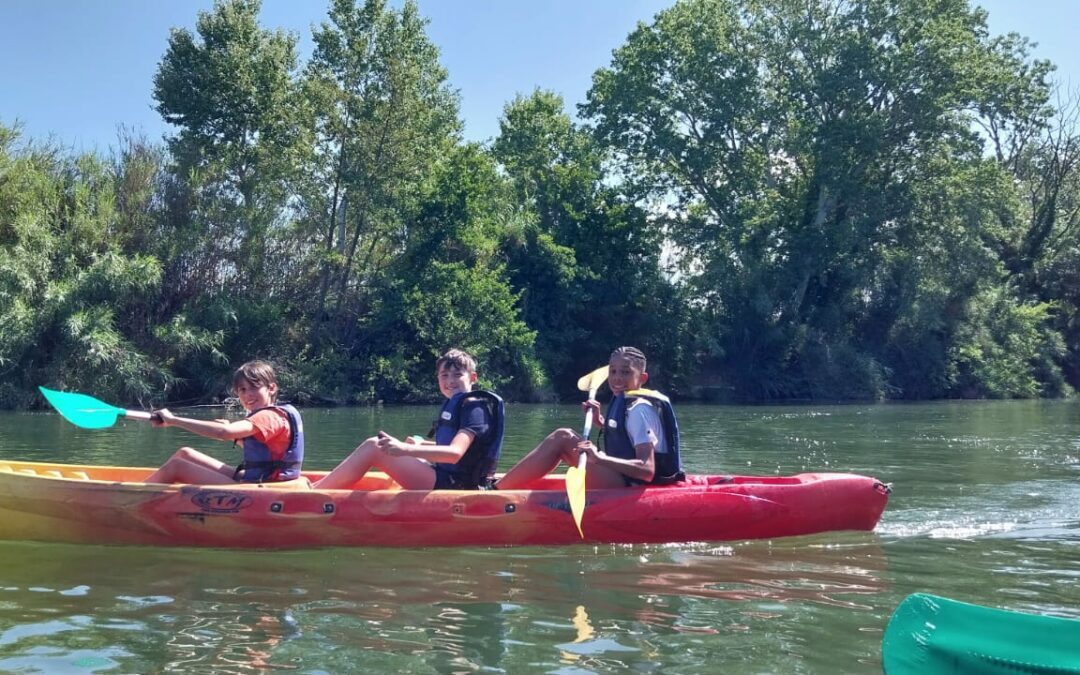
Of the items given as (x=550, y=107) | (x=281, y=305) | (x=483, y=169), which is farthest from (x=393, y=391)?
(x=550, y=107)

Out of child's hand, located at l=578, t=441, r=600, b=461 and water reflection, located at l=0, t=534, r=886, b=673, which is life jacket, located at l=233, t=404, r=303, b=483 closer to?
water reflection, located at l=0, t=534, r=886, b=673

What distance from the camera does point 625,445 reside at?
21.4 ft

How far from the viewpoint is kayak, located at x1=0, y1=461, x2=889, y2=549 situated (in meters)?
6.25

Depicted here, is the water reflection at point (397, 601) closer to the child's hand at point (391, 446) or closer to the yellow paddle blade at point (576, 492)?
the yellow paddle blade at point (576, 492)

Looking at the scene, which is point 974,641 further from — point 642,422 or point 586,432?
point 586,432

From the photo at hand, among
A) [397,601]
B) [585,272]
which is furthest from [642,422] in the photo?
[585,272]

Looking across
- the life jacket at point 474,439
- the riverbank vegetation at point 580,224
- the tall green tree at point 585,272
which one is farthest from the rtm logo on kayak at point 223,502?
the tall green tree at point 585,272

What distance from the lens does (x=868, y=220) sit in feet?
95.5

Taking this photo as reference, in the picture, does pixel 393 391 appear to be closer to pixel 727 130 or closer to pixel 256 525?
pixel 727 130

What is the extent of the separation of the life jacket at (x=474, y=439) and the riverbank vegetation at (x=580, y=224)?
1556cm

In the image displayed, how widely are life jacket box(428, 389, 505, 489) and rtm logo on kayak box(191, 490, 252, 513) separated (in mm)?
1209

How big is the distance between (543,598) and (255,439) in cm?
220

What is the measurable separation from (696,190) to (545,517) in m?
26.3

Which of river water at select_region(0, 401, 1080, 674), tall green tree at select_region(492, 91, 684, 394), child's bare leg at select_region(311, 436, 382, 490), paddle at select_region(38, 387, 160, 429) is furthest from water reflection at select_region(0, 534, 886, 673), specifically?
tall green tree at select_region(492, 91, 684, 394)
